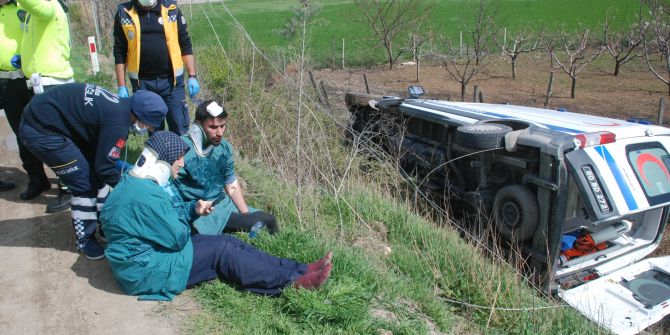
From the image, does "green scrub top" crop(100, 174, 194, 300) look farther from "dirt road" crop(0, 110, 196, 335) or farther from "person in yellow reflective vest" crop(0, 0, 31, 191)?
"person in yellow reflective vest" crop(0, 0, 31, 191)

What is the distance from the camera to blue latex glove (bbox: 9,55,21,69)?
190 inches

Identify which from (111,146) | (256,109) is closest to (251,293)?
(111,146)

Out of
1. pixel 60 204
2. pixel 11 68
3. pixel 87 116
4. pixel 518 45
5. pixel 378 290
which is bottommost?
pixel 378 290

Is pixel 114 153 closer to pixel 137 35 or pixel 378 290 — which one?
pixel 137 35

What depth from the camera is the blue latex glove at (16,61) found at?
4832mm

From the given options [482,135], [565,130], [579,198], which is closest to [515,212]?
[579,198]

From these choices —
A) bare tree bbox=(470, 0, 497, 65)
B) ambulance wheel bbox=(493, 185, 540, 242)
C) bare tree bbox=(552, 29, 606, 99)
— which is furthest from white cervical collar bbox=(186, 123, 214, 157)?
bare tree bbox=(552, 29, 606, 99)

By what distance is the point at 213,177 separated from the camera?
409 centimetres

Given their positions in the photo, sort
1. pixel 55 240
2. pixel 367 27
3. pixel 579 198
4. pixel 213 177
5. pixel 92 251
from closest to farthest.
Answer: pixel 92 251 < pixel 213 177 < pixel 55 240 < pixel 579 198 < pixel 367 27

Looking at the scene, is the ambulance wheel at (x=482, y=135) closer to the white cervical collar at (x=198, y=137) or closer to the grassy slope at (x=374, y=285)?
the grassy slope at (x=374, y=285)

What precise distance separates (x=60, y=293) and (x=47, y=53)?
226 cm

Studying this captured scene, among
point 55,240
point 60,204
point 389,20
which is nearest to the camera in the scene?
point 55,240

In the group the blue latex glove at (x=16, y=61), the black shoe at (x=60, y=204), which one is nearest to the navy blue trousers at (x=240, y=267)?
the black shoe at (x=60, y=204)

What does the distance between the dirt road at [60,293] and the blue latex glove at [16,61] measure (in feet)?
4.49
